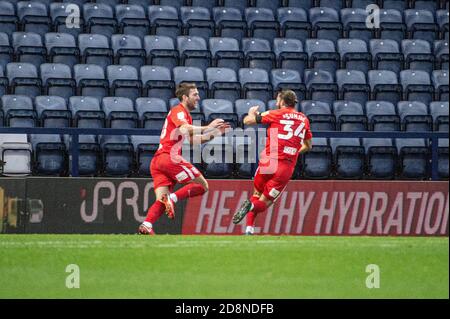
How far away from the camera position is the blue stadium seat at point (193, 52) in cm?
1789

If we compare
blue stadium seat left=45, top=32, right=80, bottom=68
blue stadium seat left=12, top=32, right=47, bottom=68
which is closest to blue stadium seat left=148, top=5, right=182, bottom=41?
blue stadium seat left=45, top=32, right=80, bottom=68

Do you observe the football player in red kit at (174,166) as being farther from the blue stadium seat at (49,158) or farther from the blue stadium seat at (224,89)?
the blue stadium seat at (224,89)

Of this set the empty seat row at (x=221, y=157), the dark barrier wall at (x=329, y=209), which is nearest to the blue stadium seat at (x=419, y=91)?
the empty seat row at (x=221, y=157)

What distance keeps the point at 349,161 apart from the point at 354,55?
337 cm

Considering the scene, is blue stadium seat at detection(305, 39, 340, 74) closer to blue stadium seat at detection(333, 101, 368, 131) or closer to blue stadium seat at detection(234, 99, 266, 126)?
blue stadium seat at detection(333, 101, 368, 131)

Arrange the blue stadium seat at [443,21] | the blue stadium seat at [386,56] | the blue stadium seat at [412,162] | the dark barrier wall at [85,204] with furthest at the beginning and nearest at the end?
1. the blue stadium seat at [443,21]
2. the blue stadium seat at [386,56]
3. the blue stadium seat at [412,162]
4. the dark barrier wall at [85,204]

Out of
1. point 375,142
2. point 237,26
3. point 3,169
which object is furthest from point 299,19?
point 3,169

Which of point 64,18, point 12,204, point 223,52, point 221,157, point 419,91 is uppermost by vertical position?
point 64,18

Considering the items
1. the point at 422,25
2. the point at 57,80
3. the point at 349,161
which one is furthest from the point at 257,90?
the point at 422,25

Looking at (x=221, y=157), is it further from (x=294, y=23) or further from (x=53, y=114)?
(x=294, y=23)

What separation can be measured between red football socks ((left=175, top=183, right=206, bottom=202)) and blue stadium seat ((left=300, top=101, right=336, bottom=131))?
3854 millimetres

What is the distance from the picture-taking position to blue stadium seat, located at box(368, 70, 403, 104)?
59.6 feet

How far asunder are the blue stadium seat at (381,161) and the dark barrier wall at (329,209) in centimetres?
160

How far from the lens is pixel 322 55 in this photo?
18562mm
